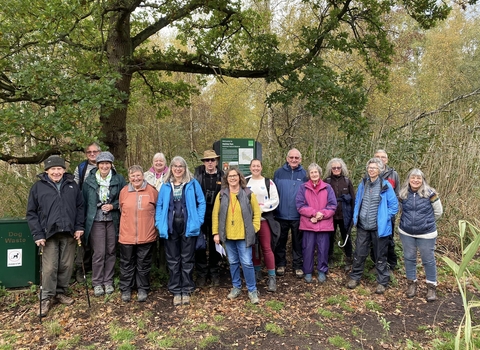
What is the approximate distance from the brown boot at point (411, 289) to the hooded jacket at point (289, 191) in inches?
71.4

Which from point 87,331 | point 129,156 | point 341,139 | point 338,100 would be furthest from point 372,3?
point 129,156

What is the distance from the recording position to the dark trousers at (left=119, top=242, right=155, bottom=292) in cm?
441

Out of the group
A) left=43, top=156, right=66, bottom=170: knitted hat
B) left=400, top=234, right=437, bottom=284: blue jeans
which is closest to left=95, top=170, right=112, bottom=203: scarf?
left=43, top=156, right=66, bottom=170: knitted hat

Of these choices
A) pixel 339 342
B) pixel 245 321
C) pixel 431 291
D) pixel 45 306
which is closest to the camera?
pixel 339 342

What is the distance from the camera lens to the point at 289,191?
16.8 feet

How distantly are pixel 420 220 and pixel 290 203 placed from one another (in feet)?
5.76

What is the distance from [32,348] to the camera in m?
3.48

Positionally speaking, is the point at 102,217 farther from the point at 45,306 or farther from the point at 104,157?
the point at 45,306

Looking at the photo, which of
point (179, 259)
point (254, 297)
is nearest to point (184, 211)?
point (179, 259)

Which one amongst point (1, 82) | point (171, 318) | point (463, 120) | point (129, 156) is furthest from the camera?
point (129, 156)

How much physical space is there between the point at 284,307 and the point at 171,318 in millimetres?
1428

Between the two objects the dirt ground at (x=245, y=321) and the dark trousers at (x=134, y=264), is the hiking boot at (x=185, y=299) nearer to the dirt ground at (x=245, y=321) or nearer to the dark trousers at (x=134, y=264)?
→ the dirt ground at (x=245, y=321)

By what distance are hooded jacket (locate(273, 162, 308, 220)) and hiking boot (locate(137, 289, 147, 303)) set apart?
7.19ft

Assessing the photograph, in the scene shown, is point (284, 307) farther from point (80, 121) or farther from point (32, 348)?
point (80, 121)
